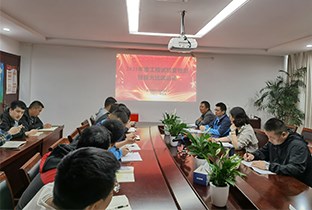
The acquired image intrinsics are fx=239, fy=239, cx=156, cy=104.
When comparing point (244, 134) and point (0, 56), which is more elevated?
point (0, 56)

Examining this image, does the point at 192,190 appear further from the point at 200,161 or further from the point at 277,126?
the point at 277,126

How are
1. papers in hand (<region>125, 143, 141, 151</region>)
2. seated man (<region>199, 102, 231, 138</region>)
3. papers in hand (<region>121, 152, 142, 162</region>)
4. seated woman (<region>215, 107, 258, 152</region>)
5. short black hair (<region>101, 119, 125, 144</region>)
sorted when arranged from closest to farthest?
short black hair (<region>101, 119, 125, 144</region>), papers in hand (<region>121, 152, 142, 162</region>), papers in hand (<region>125, 143, 141, 151</region>), seated woman (<region>215, 107, 258, 152</region>), seated man (<region>199, 102, 231, 138</region>)

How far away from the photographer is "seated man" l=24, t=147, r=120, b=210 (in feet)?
→ 2.46

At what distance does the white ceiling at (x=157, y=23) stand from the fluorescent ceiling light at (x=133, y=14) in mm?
63

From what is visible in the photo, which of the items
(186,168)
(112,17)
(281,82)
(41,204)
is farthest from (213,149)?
(281,82)

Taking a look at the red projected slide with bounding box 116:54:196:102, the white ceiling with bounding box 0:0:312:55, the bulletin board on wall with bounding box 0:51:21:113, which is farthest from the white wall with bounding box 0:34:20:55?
the red projected slide with bounding box 116:54:196:102

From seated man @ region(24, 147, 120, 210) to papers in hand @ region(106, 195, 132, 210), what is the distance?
413mm

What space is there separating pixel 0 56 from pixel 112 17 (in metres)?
2.78

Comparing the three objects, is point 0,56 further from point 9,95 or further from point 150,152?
point 150,152

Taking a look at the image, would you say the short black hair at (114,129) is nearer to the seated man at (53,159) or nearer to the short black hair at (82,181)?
the seated man at (53,159)

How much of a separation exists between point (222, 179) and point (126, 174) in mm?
709

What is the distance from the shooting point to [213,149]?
161 centimetres

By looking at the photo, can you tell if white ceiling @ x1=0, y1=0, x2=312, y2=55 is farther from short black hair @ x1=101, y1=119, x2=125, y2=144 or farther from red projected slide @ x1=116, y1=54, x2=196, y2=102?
short black hair @ x1=101, y1=119, x2=125, y2=144

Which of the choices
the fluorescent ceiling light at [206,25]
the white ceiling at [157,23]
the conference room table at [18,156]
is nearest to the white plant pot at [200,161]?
the conference room table at [18,156]
